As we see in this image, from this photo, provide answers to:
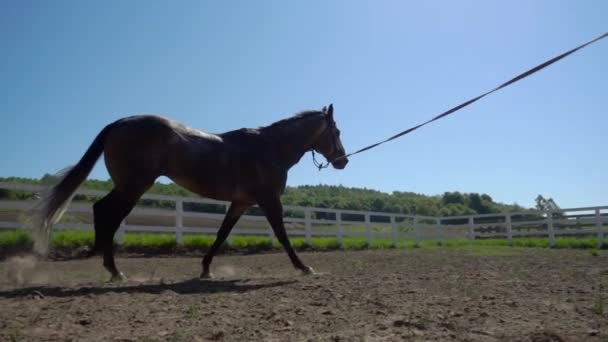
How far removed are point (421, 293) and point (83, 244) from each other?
8379 mm

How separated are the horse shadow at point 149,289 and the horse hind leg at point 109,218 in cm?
55

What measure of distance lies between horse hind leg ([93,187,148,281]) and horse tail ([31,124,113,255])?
330 millimetres

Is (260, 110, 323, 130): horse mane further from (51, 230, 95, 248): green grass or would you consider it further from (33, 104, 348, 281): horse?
(51, 230, 95, 248): green grass

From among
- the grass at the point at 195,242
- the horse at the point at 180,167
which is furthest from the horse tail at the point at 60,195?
the grass at the point at 195,242

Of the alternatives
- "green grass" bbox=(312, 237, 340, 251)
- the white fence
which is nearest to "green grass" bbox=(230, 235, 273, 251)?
the white fence

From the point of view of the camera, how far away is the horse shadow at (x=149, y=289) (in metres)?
3.76

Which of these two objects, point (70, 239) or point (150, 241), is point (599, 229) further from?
point (70, 239)

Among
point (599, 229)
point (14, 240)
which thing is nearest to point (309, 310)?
point (14, 240)

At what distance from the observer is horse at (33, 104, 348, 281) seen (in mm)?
4727

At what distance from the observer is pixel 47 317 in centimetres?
285

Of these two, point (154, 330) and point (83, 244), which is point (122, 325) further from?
point (83, 244)

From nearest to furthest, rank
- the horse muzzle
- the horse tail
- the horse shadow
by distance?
1. the horse shadow
2. the horse tail
3. the horse muzzle

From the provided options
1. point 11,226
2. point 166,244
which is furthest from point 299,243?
point 11,226

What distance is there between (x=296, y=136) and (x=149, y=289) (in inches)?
123
